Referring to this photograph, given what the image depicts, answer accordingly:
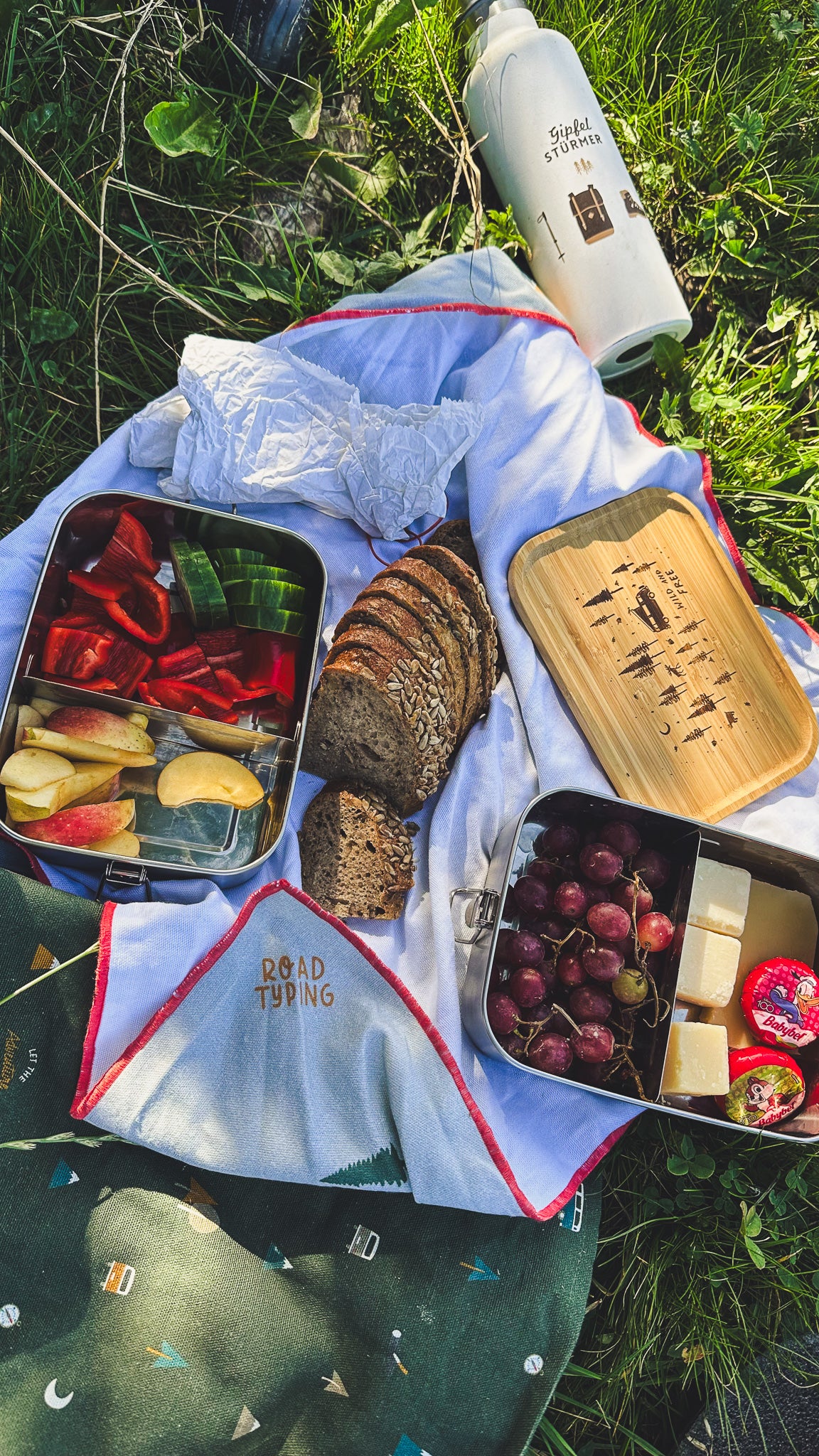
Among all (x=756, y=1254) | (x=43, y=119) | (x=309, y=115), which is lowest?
(x=756, y=1254)

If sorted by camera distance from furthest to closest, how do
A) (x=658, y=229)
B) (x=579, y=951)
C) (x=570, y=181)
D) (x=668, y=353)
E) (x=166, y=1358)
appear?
(x=658, y=229) → (x=668, y=353) → (x=570, y=181) → (x=579, y=951) → (x=166, y=1358)

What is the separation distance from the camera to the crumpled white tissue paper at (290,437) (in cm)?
196

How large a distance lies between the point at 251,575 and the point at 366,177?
1191 millimetres

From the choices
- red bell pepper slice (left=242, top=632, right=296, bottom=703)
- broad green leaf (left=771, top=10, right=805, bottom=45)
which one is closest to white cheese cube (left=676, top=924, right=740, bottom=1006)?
red bell pepper slice (left=242, top=632, right=296, bottom=703)

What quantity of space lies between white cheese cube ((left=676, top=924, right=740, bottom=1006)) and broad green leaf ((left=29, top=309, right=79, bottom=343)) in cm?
197

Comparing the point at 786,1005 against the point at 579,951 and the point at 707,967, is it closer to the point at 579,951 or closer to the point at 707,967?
the point at 707,967

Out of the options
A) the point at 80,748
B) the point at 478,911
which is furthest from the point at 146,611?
the point at 478,911

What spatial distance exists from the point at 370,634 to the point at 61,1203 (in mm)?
1205

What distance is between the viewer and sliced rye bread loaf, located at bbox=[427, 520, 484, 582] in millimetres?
2135

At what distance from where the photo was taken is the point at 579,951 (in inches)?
71.9

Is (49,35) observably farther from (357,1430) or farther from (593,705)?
(357,1430)

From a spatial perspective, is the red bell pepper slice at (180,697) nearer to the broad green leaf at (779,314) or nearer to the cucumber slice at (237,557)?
the cucumber slice at (237,557)

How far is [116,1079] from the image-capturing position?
5.35 feet

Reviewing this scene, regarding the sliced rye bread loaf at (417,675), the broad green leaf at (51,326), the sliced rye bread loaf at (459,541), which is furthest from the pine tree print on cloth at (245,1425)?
the broad green leaf at (51,326)
